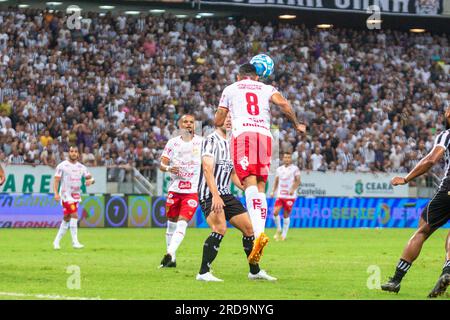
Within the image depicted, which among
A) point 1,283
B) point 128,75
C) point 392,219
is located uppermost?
point 128,75

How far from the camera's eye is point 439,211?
1329 cm

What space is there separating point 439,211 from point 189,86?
29907 mm

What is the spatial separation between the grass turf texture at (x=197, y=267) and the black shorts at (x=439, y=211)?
95 centimetres

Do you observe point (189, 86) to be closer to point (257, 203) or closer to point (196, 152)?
point (196, 152)

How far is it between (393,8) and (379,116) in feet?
17.3

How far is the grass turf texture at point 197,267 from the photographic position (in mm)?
13672

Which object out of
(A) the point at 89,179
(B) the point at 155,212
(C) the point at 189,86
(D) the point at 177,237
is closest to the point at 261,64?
(D) the point at 177,237

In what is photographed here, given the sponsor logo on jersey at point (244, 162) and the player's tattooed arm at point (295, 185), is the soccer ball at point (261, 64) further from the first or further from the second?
the player's tattooed arm at point (295, 185)

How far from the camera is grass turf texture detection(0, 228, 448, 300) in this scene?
13.7 metres

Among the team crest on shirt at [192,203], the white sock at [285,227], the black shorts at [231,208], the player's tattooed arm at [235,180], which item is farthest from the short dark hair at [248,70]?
the white sock at [285,227]
